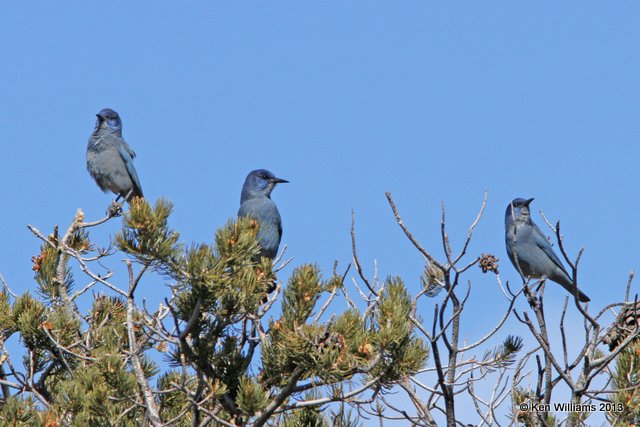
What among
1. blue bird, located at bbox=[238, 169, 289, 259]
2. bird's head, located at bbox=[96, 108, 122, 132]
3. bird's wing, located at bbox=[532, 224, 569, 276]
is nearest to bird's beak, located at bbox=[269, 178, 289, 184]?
blue bird, located at bbox=[238, 169, 289, 259]

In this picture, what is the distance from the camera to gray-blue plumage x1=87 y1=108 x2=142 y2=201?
918cm

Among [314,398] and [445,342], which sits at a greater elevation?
[445,342]

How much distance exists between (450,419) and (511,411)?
81cm

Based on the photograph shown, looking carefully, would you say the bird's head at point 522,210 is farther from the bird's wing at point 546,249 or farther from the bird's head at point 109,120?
the bird's head at point 109,120

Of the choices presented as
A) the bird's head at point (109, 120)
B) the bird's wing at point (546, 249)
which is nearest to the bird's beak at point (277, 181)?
the bird's head at point (109, 120)

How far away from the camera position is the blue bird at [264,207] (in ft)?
25.1

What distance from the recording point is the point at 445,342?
4742 mm

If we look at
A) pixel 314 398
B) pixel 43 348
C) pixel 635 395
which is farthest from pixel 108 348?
pixel 635 395

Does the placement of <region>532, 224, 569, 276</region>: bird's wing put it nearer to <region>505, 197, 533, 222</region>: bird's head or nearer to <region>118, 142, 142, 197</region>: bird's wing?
<region>505, 197, 533, 222</region>: bird's head

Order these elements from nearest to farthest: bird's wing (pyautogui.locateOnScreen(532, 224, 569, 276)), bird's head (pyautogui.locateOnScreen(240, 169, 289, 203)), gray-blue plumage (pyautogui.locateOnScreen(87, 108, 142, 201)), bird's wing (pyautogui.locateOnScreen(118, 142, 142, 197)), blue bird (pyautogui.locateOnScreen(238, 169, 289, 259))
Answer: blue bird (pyautogui.locateOnScreen(238, 169, 289, 259)), bird's head (pyautogui.locateOnScreen(240, 169, 289, 203)), gray-blue plumage (pyautogui.locateOnScreen(87, 108, 142, 201)), bird's wing (pyautogui.locateOnScreen(118, 142, 142, 197)), bird's wing (pyautogui.locateOnScreen(532, 224, 569, 276))

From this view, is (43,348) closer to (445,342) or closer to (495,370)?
(445,342)

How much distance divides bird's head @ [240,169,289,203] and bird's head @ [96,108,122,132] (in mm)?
2104

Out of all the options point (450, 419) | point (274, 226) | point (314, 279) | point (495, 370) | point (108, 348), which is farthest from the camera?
point (274, 226)

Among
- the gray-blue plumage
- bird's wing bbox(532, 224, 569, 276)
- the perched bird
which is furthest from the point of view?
bird's wing bbox(532, 224, 569, 276)
